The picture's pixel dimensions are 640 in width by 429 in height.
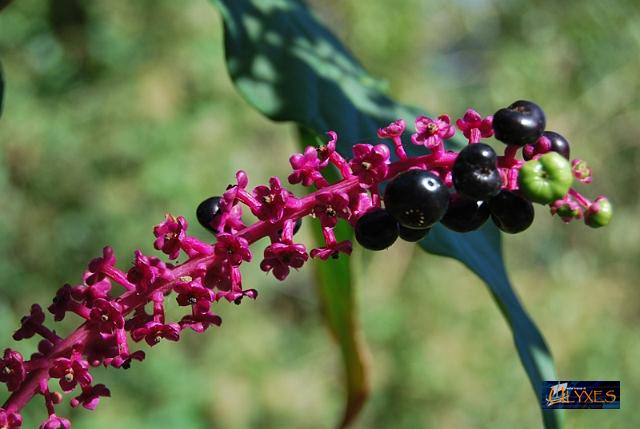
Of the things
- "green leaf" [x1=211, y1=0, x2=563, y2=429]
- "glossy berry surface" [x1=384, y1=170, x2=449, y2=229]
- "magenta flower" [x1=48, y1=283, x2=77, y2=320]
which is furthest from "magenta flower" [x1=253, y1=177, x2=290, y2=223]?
"green leaf" [x1=211, y1=0, x2=563, y2=429]

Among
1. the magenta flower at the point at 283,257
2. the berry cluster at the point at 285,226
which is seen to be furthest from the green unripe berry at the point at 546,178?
the magenta flower at the point at 283,257

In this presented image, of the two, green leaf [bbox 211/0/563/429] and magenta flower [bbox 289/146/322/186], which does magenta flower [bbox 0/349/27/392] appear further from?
green leaf [bbox 211/0/563/429]

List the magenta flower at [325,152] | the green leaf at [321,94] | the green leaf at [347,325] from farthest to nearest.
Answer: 1. the green leaf at [347,325]
2. the green leaf at [321,94]
3. the magenta flower at [325,152]

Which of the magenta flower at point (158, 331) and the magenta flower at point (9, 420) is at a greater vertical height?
the magenta flower at point (158, 331)

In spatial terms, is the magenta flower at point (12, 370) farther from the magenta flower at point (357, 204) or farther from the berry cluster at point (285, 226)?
the magenta flower at point (357, 204)

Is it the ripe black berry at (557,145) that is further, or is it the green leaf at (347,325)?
the green leaf at (347,325)

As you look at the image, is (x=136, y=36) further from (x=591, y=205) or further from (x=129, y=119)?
(x=591, y=205)

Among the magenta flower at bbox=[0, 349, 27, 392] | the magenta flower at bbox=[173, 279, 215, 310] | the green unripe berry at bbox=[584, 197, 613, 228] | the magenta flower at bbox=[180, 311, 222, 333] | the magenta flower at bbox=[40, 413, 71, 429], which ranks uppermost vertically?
the green unripe berry at bbox=[584, 197, 613, 228]
